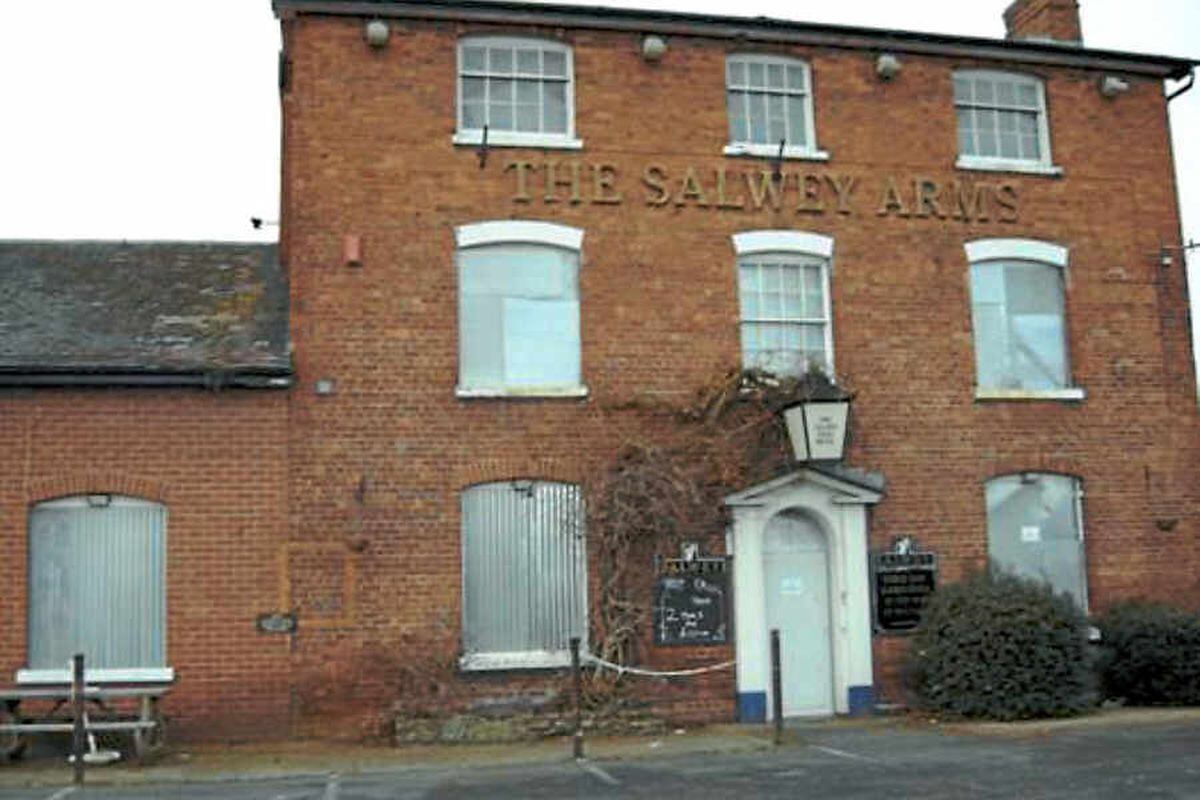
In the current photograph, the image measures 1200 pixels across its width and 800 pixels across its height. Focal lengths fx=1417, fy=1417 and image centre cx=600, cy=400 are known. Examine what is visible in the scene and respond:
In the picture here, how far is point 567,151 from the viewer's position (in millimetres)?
16031

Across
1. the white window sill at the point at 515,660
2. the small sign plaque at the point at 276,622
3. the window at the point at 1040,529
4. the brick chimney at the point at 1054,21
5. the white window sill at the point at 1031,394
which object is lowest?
the white window sill at the point at 515,660

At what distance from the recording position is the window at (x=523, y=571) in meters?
15.2

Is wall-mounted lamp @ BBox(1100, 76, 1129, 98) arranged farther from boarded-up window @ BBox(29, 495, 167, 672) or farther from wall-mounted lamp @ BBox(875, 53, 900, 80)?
boarded-up window @ BBox(29, 495, 167, 672)

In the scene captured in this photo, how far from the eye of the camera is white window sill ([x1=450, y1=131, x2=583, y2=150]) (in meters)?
15.8

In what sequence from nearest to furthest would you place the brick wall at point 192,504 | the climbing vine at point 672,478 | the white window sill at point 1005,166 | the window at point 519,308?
the brick wall at point 192,504
the climbing vine at point 672,478
the window at point 519,308
the white window sill at point 1005,166

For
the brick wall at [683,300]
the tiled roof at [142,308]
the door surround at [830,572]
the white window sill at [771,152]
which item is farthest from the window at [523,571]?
the white window sill at [771,152]

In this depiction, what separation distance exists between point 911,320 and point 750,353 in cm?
201

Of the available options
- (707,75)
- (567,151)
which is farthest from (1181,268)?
(567,151)

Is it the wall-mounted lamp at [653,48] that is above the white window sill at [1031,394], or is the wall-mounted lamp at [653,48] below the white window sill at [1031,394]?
above

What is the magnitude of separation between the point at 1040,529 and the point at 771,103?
5993 millimetres

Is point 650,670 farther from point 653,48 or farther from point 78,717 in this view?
point 653,48

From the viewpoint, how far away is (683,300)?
52.7 ft

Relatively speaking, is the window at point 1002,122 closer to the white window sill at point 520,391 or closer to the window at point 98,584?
the white window sill at point 520,391

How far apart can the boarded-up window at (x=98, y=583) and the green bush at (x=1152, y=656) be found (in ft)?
34.4
